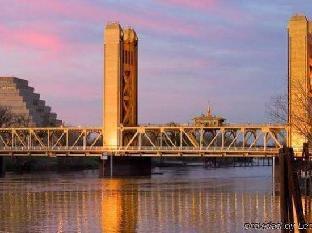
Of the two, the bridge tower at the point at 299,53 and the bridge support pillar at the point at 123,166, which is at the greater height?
the bridge tower at the point at 299,53

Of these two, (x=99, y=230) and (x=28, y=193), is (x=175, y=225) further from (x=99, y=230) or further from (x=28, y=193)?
(x=28, y=193)

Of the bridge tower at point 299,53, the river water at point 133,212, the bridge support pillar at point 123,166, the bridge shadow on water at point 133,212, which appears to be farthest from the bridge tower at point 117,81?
the river water at point 133,212

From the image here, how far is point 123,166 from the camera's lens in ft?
356

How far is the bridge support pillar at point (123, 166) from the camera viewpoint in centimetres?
10456

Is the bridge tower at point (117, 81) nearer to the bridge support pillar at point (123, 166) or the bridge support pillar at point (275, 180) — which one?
the bridge support pillar at point (123, 166)

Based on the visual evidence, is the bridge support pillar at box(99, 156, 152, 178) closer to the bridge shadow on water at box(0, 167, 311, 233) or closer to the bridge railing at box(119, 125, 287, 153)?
the bridge railing at box(119, 125, 287, 153)

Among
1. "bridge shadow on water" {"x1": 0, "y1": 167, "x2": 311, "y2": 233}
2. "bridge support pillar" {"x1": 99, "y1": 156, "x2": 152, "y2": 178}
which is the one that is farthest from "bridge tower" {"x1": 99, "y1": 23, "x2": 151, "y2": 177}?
"bridge shadow on water" {"x1": 0, "y1": 167, "x2": 311, "y2": 233}

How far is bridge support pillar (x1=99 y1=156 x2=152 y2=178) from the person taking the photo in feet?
343

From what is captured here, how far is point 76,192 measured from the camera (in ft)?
207

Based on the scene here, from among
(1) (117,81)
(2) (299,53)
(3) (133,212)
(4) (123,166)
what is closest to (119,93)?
(1) (117,81)

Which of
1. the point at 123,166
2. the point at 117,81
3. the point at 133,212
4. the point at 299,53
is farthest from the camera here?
the point at 117,81

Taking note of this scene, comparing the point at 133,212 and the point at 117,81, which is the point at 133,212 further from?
the point at 117,81

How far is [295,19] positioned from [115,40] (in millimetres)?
25512

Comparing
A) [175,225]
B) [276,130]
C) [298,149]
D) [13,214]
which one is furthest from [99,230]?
[276,130]
